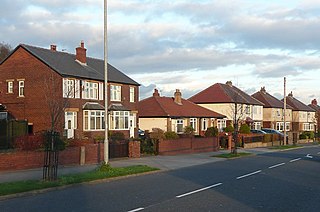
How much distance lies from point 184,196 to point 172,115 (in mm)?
39653

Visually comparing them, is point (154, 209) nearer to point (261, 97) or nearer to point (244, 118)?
point (244, 118)

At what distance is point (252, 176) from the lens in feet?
68.0

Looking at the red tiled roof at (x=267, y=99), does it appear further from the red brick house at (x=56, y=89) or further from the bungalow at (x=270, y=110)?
the red brick house at (x=56, y=89)

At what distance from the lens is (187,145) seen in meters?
38.2

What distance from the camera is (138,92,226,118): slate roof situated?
2155 inches

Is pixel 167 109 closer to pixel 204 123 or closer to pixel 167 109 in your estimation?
pixel 167 109

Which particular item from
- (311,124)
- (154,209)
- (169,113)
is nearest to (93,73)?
(169,113)

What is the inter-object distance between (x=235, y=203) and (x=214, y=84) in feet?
212

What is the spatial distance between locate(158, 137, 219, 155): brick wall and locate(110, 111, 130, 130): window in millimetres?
9562

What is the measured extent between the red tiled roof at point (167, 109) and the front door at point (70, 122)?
13909mm

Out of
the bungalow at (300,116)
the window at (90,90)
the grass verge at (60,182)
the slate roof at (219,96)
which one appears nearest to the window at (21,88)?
the window at (90,90)

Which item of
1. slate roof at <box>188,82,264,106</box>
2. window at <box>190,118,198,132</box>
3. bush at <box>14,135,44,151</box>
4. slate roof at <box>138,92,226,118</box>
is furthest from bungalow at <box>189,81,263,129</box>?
bush at <box>14,135,44,151</box>

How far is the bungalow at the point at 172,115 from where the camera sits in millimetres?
54281

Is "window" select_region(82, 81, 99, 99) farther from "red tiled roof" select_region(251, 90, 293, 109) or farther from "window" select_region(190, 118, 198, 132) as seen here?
"red tiled roof" select_region(251, 90, 293, 109)
